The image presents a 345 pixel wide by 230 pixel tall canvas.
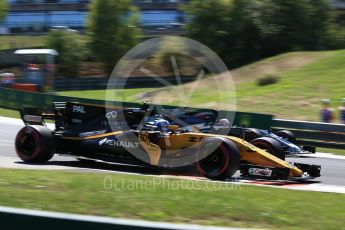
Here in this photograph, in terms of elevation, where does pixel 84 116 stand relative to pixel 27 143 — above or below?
above

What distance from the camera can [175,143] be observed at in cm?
1088

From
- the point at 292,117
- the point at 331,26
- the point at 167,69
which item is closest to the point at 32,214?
the point at 292,117

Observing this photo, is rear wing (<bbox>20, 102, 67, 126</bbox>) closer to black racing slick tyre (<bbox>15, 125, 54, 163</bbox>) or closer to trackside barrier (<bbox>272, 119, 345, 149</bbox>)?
black racing slick tyre (<bbox>15, 125, 54, 163</bbox>)

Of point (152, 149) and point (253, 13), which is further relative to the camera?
point (253, 13)

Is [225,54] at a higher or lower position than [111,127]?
higher

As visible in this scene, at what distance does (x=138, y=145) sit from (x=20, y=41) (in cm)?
6051

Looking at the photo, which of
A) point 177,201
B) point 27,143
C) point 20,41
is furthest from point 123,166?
point 20,41

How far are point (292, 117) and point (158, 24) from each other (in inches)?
2392

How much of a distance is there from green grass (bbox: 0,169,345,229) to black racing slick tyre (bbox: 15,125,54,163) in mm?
2567

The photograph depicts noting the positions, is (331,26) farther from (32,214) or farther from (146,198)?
(32,214)

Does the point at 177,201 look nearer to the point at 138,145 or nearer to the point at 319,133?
the point at 138,145

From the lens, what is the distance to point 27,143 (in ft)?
40.1

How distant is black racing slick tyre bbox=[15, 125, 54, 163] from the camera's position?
1189 cm

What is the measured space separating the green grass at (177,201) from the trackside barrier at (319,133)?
1050 centimetres
